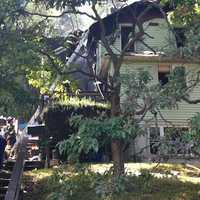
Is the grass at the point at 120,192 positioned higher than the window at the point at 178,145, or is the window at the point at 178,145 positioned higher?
the window at the point at 178,145

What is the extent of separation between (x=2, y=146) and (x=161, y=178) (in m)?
4.81

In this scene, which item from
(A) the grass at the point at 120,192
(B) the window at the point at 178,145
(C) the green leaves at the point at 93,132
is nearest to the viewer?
(C) the green leaves at the point at 93,132

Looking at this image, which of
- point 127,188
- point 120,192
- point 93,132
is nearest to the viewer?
point 93,132

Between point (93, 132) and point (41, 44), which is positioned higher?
point (41, 44)

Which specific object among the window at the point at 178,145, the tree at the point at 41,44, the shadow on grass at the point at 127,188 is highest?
the tree at the point at 41,44

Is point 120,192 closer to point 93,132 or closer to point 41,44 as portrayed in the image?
point 93,132

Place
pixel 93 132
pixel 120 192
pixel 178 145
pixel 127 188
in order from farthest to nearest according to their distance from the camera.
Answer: pixel 127 188 → pixel 120 192 → pixel 178 145 → pixel 93 132

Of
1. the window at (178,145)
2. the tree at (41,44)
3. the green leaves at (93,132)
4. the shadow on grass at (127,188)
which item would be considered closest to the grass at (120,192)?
the shadow on grass at (127,188)

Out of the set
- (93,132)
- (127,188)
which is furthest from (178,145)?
(127,188)

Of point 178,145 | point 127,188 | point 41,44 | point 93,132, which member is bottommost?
point 127,188

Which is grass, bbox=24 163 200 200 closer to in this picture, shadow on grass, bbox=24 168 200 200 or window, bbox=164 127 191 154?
shadow on grass, bbox=24 168 200 200

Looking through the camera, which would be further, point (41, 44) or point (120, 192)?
point (41, 44)

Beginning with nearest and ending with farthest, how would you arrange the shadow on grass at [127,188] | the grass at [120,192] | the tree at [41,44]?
the tree at [41,44], the grass at [120,192], the shadow on grass at [127,188]

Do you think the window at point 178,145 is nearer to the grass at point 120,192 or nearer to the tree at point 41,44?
the tree at point 41,44
